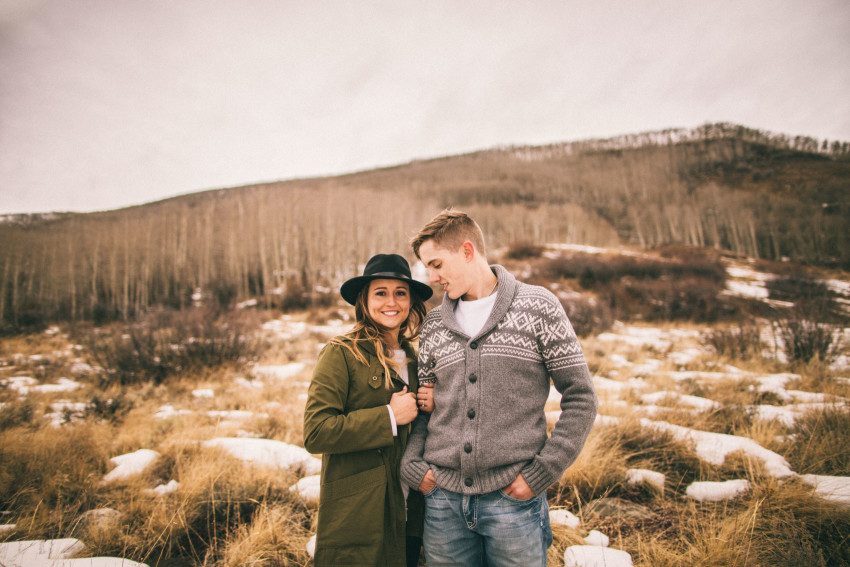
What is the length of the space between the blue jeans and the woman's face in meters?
0.87

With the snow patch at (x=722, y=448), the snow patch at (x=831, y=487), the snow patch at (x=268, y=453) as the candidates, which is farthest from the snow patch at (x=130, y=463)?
the snow patch at (x=831, y=487)

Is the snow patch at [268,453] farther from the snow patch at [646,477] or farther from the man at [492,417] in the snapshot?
the snow patch at [646,477]

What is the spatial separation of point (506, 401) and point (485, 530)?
560 mm

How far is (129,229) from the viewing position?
31.6m

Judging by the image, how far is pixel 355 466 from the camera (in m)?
1.58

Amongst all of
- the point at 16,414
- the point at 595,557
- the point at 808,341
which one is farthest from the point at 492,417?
the point at 808,341

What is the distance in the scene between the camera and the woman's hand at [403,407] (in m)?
1.58

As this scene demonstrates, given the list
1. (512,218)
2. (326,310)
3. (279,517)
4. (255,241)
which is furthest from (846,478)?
(512,218)

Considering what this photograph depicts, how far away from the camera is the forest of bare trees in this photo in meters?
26.2

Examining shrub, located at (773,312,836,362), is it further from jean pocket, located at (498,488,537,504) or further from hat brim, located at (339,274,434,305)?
hat brim, located at (339,274,434,305)

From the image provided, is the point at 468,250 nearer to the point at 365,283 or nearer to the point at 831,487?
the point at 365,283

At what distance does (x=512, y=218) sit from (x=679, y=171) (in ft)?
146

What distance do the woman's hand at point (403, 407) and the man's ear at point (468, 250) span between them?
768 mm

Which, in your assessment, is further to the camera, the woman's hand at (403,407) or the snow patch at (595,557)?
the snow patch at (595,557)
